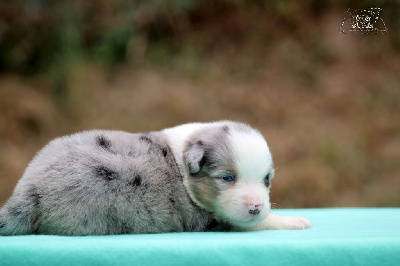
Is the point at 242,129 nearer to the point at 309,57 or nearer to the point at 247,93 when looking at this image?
the point at 247,93

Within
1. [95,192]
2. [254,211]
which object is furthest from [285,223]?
[95,192]

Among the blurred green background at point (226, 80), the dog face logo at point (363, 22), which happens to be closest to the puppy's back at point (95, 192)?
the blurred green background at point (226, 80)

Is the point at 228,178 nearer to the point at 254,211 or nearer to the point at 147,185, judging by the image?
the point at 254,211

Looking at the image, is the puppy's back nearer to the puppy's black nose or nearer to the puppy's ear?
the puppy's ear

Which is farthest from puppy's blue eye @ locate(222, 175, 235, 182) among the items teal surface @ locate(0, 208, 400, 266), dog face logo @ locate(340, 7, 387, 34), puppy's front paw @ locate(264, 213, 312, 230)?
dog face logo @ locate(340, 7, 387, 34)

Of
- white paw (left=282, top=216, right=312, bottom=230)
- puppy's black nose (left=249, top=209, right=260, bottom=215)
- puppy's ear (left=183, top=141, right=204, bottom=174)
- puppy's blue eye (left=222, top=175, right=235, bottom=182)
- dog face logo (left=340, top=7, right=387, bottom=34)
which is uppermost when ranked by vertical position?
dog face logo (left=340, top=7, right=387, bottom=34)

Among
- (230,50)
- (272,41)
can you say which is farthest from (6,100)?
(272,41)
